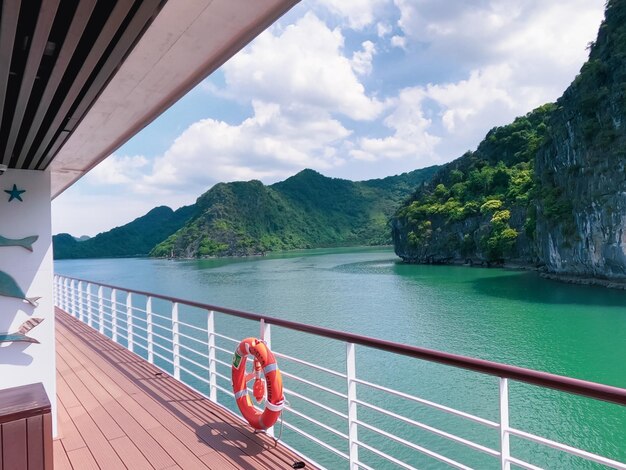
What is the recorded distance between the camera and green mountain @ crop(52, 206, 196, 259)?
90.7 m

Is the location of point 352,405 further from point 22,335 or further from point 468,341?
point 468,341

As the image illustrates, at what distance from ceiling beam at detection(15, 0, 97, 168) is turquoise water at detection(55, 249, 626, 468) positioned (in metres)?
5.90

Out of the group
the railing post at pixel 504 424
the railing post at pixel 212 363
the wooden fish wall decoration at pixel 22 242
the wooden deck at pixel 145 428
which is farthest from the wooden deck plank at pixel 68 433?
the railing post at pixel 504 424

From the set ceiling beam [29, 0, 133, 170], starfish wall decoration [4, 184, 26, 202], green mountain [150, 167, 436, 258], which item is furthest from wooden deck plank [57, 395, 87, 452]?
green mountain [150, 167, 436, 258]

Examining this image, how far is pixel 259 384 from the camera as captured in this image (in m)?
2.49

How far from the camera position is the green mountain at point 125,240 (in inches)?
3570

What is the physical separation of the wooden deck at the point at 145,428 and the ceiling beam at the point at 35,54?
5.41ft

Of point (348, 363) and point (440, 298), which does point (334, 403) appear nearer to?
point (348, 363)

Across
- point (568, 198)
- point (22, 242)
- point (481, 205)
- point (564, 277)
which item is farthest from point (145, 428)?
point (481, 205)

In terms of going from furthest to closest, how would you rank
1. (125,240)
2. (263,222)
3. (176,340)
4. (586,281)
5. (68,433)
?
(125,240) → (263,222) → (586,281) → (176,340) → (68,433)

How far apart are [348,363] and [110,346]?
156 inches

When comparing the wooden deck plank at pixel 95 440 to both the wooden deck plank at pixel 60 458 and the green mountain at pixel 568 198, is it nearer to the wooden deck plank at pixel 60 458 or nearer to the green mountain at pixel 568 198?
the wooden deck plank at pixel 60 458

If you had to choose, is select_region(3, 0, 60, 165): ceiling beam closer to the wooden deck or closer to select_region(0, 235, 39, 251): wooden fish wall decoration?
select_region(0, 235, 39, 251): wooden fish wall decoration

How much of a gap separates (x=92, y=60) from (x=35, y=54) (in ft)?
0.49
